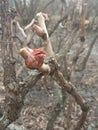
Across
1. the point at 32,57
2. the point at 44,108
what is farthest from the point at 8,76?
the point at 44,108

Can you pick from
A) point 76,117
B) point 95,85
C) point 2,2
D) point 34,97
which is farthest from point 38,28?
point 95,85

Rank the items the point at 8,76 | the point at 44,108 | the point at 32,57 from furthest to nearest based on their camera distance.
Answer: the point at 44,108
the point at 8,76
the point at 32,57

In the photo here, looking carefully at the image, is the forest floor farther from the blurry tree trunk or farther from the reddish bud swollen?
the reddish bud swollen

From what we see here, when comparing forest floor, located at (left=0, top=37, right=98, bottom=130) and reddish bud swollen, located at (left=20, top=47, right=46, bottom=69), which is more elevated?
reddish bud swollen, located at (left=20, top=47, right=46, bottom=69)

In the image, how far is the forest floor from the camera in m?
4.04

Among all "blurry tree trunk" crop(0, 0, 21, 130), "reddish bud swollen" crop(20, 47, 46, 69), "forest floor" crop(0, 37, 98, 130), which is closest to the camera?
"reddish bud swollen" crop(20, 47, 46, 69)

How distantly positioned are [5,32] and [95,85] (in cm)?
364

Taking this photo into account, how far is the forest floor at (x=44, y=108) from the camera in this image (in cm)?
404

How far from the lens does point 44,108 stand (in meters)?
4.57

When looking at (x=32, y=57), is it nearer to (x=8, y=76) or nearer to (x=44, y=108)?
(x=8, y=76)

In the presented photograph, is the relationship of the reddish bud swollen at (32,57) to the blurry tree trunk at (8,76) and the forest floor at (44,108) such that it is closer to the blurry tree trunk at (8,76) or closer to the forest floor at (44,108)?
the blurry tree trunk at (8,76)

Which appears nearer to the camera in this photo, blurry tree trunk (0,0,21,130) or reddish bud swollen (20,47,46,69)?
reddish bud swollen (20,47,46,69)

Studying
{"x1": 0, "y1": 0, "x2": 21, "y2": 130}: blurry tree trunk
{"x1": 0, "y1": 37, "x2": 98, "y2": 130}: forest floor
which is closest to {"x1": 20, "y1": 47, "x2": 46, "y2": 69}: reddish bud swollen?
{"x1": 0, "y1": 0, "x2": 21, "y2": 130}: blurry tree trunk

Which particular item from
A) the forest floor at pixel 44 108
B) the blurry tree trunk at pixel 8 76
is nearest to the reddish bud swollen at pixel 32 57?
the blurry tree trunk at pixel 8 76
